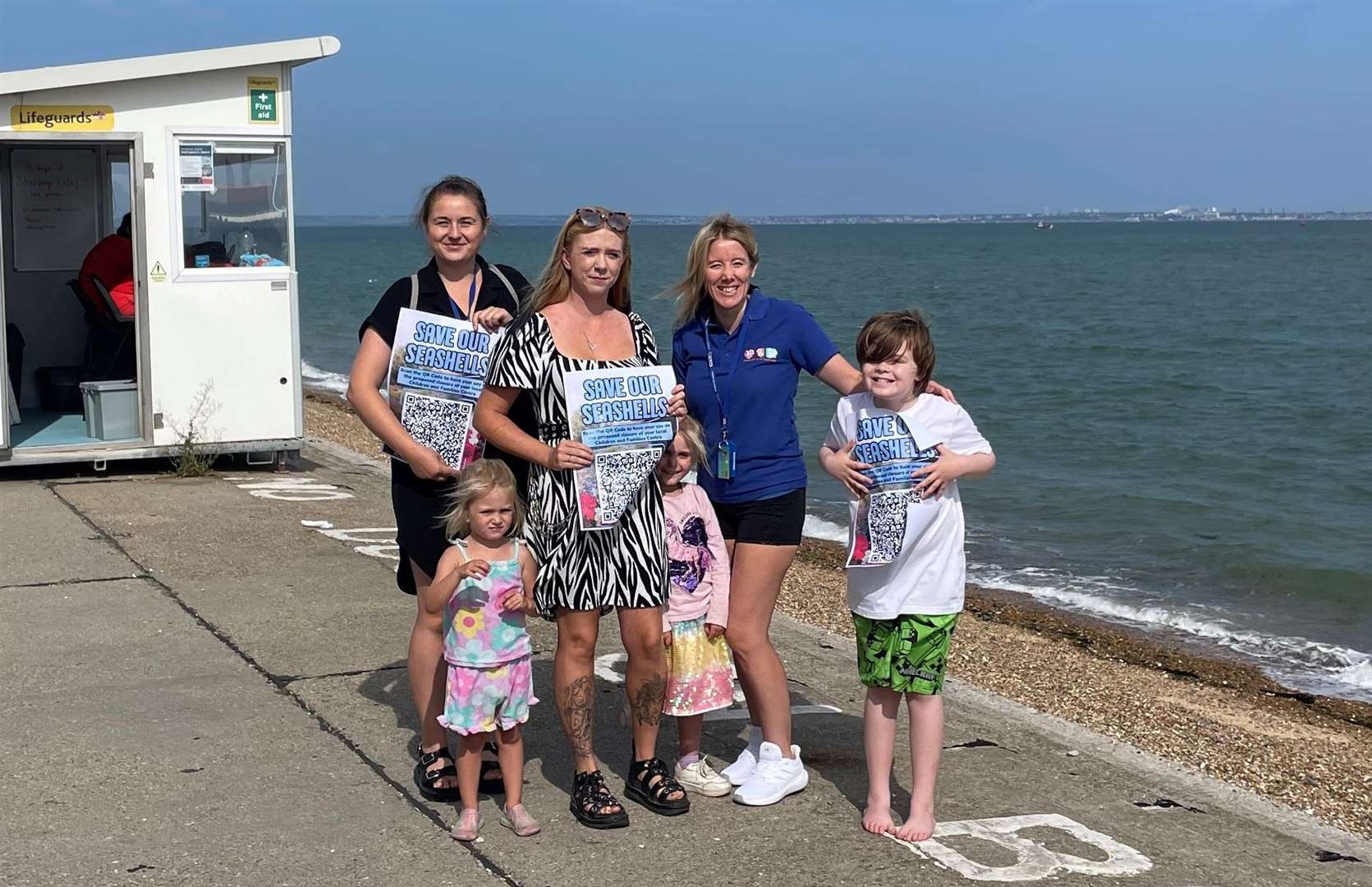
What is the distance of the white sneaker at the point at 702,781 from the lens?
4.73m

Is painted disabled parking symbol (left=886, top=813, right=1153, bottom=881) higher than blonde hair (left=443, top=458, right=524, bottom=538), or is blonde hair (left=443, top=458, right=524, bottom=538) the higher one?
blonde hair (left=443, top=458, right=524, bottom=538)

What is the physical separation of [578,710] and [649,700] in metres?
0.22

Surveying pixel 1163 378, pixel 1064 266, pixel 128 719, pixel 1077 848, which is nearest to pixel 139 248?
pixel 128 719

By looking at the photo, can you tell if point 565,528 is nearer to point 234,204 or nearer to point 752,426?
point 752,426

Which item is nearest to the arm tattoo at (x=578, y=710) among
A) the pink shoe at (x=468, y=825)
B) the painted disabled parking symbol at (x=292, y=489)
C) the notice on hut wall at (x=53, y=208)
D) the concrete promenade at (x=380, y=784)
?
the concrete promenade at (x=380, y=784)

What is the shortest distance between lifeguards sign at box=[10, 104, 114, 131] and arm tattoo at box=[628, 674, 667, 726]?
7141 millimetres

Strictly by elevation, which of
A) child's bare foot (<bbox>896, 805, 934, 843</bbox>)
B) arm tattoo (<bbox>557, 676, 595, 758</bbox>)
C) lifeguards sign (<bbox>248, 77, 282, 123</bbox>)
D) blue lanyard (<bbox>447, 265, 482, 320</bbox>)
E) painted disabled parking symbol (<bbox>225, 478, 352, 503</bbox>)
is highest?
lifeguards sign (<bbox>248, 77, 282, 123</bbox>)

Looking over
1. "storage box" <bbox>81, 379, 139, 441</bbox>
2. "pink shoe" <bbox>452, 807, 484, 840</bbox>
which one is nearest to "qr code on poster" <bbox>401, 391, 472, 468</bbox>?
"pink shoe" <bbox>452, 807, 484, 840</bbox>

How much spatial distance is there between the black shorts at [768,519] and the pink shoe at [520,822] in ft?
3.34

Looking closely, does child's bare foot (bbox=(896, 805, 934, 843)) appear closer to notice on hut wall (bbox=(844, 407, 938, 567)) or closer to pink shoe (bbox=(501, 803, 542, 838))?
notice on hut wall (bbox=(844, 407, 938, 567))

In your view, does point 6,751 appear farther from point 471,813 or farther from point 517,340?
point 517,340

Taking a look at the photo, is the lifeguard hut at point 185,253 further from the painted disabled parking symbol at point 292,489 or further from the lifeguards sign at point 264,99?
the painted disabled parking symbol at point 292,489

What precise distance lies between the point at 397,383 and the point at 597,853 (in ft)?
4.76

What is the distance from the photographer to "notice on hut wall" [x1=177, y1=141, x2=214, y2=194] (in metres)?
10.3
